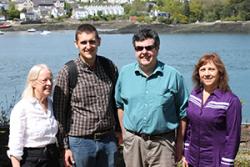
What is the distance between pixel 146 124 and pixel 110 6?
161 metres

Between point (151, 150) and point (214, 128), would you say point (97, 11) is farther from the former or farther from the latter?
point (214, 128)

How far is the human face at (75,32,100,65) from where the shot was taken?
4410 millimetres

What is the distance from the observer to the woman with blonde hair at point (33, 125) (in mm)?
4199

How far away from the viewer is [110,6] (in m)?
164

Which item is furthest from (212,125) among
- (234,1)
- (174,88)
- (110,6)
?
(110,6)

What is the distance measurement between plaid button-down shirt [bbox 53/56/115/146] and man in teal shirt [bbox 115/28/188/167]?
15cm

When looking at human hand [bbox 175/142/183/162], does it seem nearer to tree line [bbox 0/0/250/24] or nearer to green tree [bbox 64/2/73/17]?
tree line [bbox 0/0/250/24]

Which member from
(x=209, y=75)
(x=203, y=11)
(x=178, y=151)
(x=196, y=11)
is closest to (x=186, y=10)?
(x=196, y=11)

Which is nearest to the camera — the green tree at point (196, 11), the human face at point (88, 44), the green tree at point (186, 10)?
the human face at point (88, 44)

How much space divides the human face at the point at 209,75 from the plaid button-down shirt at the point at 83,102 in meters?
0.78

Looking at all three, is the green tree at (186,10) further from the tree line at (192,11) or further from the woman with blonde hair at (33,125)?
the woman with blonde hair at (33,125)

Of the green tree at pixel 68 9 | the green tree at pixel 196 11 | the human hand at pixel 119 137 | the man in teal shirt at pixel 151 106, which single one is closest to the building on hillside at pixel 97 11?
the green tree at pixel 68 9

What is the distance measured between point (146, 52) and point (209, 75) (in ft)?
1.66

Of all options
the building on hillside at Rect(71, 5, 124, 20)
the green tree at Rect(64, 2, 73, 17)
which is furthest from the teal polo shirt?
the green tree at Rect(64, 2, 73, 17)
